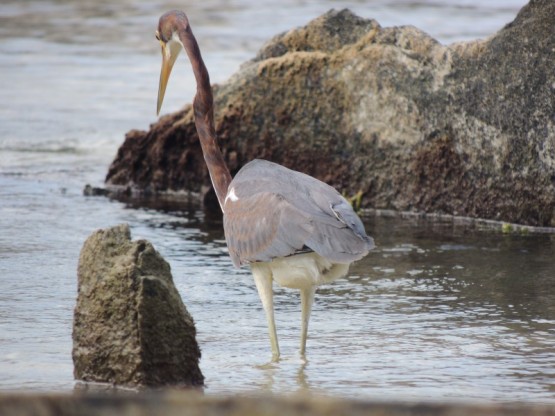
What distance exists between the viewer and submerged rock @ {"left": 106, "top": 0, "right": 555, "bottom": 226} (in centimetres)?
934

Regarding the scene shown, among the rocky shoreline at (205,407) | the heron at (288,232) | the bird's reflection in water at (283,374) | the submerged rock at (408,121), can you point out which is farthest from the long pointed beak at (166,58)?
the rocky shoreline at (205,407)

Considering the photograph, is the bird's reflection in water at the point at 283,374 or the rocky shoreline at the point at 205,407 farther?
the bird's reflection in water at the point at 283,374

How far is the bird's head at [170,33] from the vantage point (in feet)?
24.4

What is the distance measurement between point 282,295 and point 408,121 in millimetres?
2740

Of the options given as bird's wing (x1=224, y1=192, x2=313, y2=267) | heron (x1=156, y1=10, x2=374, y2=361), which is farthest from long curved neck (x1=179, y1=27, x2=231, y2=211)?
bird's wing (x1=224, y1=192, x2=313, y2=267)

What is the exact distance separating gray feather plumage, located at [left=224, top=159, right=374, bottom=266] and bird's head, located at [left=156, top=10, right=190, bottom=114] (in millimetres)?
1190

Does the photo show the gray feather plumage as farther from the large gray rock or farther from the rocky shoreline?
the rocky shoreline

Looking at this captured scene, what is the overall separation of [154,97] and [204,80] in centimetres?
879

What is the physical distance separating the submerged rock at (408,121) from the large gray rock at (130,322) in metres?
4.52

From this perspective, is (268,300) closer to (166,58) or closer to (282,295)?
(282,295)

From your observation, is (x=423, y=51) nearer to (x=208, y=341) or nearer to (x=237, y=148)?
(x=237, y=148)

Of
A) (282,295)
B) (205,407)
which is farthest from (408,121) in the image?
(205,407)

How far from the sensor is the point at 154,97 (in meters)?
15.9

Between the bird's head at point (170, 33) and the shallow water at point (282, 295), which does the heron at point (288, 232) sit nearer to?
the shallow water at point (282, 295)
